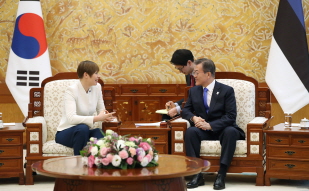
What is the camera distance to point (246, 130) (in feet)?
17.6

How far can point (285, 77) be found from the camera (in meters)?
6.77

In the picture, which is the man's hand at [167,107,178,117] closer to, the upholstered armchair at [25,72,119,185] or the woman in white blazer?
the upholstered armchair at [25,72,119,185]

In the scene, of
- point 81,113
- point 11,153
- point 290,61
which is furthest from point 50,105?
point 290,61

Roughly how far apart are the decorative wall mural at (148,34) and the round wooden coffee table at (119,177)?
14.0ft

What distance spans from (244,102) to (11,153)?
7.77 feet

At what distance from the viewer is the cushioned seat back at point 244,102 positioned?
17.9 ft

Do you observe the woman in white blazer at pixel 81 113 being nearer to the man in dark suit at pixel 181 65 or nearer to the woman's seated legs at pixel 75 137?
the woman's seated legs at pixel 75 137

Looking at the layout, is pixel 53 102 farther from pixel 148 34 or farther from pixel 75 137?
pixel 148 34

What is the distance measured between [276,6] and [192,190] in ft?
11.8

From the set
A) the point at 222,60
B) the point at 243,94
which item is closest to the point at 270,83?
the point at 222,60

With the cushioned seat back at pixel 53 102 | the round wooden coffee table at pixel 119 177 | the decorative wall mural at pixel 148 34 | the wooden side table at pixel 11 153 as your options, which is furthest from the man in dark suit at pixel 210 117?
the decorative wall mural at pixel 148 34

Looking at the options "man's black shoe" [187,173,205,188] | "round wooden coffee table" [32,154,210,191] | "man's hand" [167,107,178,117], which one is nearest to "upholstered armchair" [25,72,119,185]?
"man's hand" [167,107,178,117]

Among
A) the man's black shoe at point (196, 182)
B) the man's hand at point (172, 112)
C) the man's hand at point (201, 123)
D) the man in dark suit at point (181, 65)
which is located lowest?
the man's black shoe at point (196, 182)

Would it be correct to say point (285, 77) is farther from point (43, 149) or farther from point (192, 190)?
point (43, 149)
